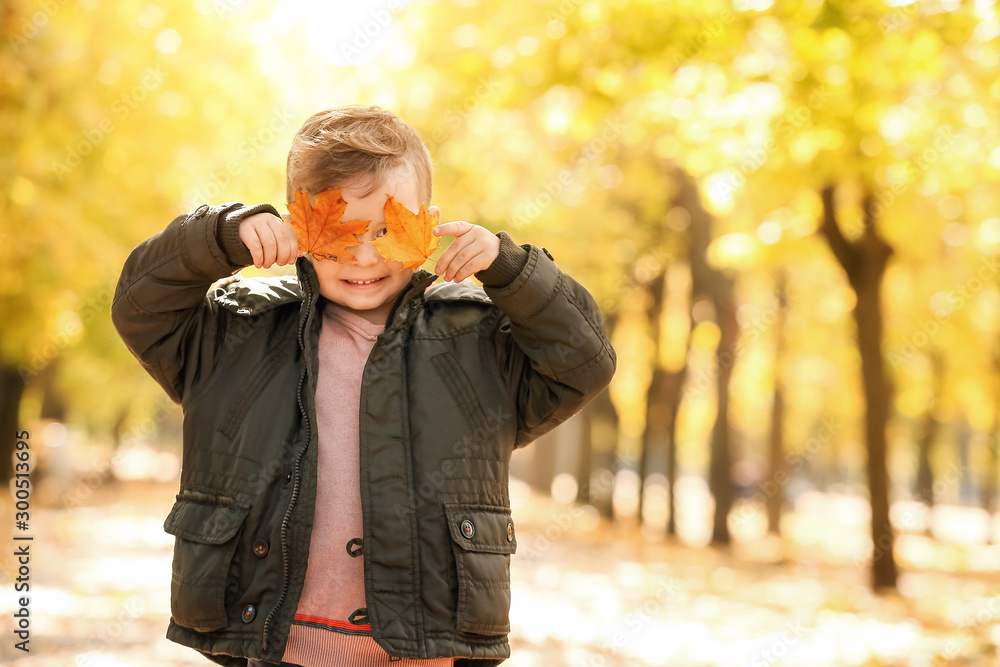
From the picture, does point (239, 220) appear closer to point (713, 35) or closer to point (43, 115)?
point (713, 35)

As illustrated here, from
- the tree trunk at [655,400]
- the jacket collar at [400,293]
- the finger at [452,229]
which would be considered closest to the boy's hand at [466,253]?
the finger at [452,229]

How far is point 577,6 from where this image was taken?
6613 mm

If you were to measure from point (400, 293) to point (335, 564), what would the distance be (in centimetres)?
66

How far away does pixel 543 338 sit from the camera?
2.22 metres

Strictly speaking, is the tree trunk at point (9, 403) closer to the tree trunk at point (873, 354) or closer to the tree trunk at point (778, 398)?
the tree trunk at point (778, 398)

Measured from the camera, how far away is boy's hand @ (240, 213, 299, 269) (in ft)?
6.92

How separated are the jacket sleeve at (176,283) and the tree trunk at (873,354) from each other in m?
9.36

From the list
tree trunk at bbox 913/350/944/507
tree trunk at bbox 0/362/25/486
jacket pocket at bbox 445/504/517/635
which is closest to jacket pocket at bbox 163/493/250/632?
jacket pocket at bbox 445/504/517/635

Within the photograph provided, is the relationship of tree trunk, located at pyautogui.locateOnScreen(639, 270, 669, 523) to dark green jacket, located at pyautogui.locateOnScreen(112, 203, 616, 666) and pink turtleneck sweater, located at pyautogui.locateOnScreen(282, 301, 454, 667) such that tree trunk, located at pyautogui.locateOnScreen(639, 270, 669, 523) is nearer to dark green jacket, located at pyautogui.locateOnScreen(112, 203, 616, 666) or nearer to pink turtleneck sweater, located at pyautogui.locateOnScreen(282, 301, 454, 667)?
dark green jacket, located at pyautogui.locateOnScreen(112, 203, 616, 666)

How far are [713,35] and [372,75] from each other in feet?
16.0

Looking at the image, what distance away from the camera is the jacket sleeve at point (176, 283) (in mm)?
2133

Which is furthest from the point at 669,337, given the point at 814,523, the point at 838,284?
the point at 814,523

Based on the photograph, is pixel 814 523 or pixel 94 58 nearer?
pixel 94 58

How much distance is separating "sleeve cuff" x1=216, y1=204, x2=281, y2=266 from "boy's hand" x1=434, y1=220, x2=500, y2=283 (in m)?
0.42
